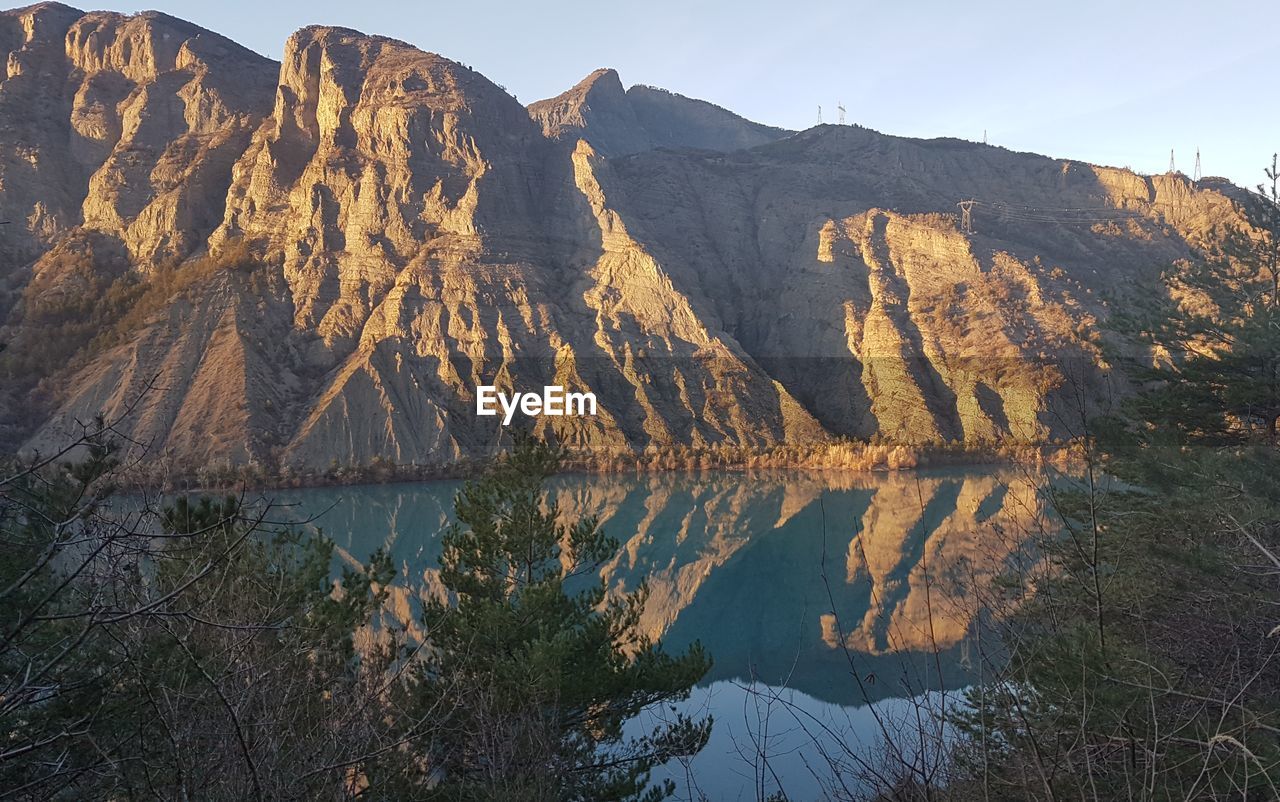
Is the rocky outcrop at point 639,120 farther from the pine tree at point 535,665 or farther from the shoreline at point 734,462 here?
the pine tree at point 535,665

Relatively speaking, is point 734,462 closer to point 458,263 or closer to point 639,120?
point 458,263

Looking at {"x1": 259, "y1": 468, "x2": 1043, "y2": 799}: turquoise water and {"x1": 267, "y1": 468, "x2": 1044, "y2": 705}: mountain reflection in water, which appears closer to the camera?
{"x1": 259, "y1": 468, "x2": 1043, "y2": 799}: turquoise water

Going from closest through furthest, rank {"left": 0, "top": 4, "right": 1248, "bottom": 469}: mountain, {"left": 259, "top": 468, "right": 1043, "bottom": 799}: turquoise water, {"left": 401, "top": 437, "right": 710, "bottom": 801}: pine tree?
1. {"left": 401, "top": 437, "right": 710, "bottom": 801}: pine tree
2. {"left": 259, "top": 468, "right": 1043, "bottom": 799}: turquoise water
3. {"left": 0, "top": 4, "right": 1248, "bottom": 469}: mountain

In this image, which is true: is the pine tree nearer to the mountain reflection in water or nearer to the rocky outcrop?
the mountain reflection in water

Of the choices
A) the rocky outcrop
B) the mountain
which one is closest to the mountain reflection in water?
the mountain

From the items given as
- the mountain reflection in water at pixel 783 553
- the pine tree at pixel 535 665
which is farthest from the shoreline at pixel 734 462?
the pine tree at pixel 535 665

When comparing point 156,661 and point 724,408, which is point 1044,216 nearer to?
point 724,408
